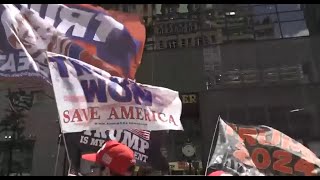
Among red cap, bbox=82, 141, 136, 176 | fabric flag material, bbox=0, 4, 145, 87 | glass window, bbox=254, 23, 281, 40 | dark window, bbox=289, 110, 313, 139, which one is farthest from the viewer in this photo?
glass window, bbox=254, 23, 281, 40

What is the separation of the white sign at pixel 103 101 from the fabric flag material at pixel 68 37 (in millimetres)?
704

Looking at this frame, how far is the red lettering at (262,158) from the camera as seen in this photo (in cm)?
→ 575

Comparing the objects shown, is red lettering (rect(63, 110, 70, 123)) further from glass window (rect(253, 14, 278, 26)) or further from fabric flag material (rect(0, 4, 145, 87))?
glass window (rect(253, 14, 278, 26))

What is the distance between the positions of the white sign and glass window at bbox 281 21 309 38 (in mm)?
8756

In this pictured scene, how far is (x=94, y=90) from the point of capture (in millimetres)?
5695

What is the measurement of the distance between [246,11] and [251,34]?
79cm

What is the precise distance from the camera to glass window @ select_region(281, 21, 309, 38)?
14.0 m

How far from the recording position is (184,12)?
59.1ft

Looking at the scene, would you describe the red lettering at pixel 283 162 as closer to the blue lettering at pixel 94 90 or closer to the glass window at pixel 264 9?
the blue lettering at pixel 94 90

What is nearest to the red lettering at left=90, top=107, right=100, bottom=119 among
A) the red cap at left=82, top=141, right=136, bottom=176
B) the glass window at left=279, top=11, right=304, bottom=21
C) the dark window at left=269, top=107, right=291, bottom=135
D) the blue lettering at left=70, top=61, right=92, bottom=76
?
the blue lettering at left=70, top=61, right=92, bottom=76

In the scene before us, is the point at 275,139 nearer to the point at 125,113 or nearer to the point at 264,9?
the point at 125,113

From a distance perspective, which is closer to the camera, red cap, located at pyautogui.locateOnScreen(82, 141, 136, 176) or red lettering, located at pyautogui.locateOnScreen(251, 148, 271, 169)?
red cap, located at pyautogui.locateOnScreen(82, 141, 136, 176)
